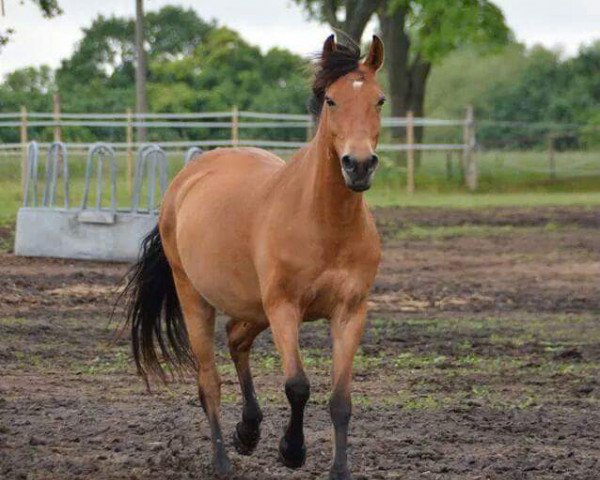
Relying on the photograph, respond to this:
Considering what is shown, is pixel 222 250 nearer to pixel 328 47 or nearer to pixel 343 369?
pixel 343 369

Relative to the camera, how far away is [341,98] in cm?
659

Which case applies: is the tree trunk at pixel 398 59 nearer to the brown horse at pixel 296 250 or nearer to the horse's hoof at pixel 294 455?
the brown horse at pixel 296 250

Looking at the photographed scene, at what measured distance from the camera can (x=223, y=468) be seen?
7.32m

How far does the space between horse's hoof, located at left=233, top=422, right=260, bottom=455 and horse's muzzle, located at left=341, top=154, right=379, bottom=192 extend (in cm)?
183

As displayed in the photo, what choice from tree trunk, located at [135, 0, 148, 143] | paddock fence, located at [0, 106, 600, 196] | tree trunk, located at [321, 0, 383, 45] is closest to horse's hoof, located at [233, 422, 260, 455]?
paddock fence, located at [0, 106, 600, 196]

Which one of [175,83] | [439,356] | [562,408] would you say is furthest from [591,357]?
[175,83]

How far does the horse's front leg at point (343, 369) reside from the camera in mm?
6684

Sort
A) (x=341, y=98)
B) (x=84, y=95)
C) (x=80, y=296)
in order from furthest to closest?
(x=84, y=95) < (x=80, y=296) < (x=341, y=98)

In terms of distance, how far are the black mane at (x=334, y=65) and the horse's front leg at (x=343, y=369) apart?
40.2 inches

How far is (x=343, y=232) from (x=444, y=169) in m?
31.7

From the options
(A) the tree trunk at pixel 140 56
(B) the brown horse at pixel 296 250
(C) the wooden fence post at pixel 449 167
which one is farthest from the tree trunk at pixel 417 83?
(B) the brown horse at pixel 296 250

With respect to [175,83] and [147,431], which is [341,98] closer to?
[147,431]

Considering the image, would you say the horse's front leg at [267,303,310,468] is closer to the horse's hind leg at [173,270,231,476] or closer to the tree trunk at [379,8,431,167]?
the horse's hind leg at [173,270,231,476]

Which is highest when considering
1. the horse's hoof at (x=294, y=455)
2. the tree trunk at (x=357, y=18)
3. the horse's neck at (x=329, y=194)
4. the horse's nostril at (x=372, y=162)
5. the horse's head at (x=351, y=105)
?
the tree trunk at (x=357, y=18)
